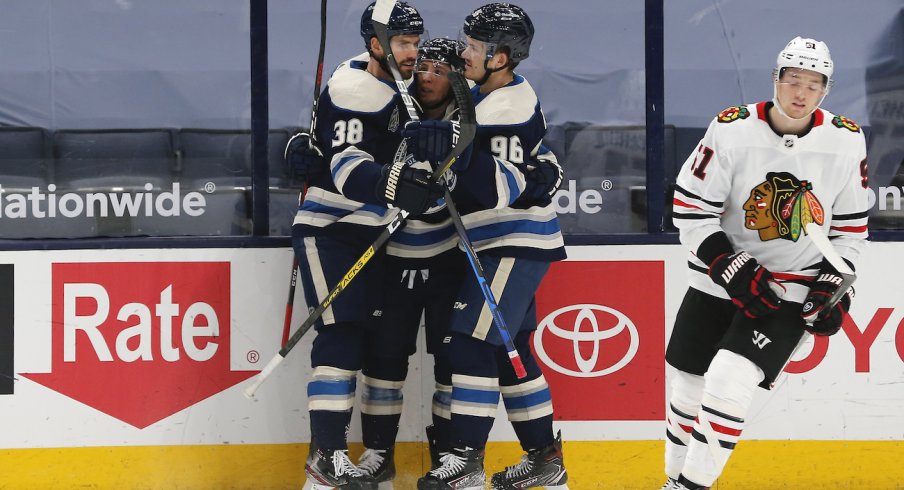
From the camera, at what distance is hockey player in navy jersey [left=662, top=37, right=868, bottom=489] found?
272 cm

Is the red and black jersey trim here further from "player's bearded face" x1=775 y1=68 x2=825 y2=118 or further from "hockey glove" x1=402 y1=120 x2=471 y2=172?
"hockey glove" x1=402 y1=120 x2=471 y2=172

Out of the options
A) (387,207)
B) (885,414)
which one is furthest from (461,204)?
(885,414)

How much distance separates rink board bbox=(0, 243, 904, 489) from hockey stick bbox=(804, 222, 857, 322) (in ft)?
2.04

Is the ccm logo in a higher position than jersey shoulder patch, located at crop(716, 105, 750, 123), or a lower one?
lower

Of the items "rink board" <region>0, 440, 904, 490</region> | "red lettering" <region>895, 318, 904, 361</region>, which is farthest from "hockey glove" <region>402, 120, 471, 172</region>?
"red lettering" <region>895, 318, 904, 361</region>

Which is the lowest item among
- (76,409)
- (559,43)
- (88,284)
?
(76,409)

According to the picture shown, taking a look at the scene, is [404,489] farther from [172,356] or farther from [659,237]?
[659,237]

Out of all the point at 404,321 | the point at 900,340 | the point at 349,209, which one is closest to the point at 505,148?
the point at 349,209

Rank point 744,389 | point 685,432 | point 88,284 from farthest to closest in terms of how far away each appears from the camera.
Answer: point 88,284 → point 685,432 → point 744,389

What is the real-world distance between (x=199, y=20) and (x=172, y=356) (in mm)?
967

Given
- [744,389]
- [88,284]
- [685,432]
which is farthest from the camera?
[88,284]

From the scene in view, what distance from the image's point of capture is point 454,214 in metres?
2.85

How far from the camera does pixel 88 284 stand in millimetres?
3250

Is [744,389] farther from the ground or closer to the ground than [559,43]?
closer to the ground
